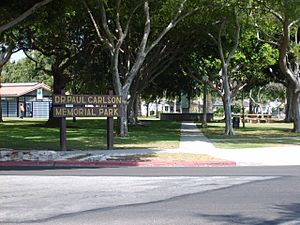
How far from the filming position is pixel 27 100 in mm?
70812

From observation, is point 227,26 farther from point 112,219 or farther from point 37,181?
point 112,219

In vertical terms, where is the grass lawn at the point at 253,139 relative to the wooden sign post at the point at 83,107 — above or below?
below

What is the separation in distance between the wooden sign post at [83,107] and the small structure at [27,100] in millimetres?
49395

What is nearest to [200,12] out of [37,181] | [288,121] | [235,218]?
[37,181]

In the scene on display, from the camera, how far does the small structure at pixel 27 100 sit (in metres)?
68.8

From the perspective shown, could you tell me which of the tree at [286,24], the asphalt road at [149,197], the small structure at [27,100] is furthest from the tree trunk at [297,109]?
the small structure at [27,100]

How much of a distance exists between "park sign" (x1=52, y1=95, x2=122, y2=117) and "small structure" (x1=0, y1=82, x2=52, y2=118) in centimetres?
4939

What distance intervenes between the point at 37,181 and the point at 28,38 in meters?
25.3

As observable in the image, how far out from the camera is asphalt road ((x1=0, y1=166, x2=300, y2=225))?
7734 millimetres

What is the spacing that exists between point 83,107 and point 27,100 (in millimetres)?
53413

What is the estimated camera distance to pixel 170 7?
28.1 meters

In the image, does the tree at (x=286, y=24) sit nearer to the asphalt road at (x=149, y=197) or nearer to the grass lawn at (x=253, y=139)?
the grass lawn at (x=253, y=139)

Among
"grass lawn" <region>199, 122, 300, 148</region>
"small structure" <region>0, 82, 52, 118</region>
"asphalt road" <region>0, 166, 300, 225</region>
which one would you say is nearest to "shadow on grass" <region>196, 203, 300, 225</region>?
"asphalt road" <region>0, 166, 300, 225</region>

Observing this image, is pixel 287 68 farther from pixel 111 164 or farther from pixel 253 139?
pixel 111 164
